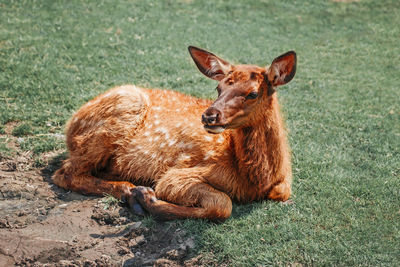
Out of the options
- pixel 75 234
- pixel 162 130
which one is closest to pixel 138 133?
pixel 162 130

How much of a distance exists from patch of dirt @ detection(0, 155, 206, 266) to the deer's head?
1.29 meters

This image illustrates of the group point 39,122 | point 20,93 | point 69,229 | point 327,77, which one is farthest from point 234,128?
point 327,77

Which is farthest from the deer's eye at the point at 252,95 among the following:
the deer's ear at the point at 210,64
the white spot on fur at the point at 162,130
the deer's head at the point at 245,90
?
the white spot on fur at the point at 162,130

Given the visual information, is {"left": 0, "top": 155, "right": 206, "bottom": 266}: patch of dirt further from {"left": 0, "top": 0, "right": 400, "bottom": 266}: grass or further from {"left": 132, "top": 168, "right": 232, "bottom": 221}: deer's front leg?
{"left": 0, "top": 0, "right": 400, "bottom": 266}: grass

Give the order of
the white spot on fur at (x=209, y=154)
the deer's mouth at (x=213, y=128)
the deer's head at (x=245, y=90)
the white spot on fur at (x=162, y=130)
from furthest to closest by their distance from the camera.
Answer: the white spot on fur at (x=162, y=130) → the white spot on fur at (x=209, y=154) → the deer's head at (x=245, y=90) → the deer's mouth at (x=213, y=128)

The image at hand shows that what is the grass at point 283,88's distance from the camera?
4668 millimetres

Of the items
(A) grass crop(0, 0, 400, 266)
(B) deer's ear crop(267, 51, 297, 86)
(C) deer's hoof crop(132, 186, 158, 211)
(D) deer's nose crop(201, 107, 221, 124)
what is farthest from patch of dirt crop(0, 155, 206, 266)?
(B) deer's ear crop(267, 51, 297, 86)

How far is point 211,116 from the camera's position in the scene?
4453 mm

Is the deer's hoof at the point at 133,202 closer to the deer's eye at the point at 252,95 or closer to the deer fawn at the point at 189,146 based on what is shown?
the deer fawn at the point at 189,146

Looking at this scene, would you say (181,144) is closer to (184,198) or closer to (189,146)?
(189,146)

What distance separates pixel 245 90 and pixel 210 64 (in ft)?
2.43

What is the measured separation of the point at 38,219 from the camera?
16.3ft

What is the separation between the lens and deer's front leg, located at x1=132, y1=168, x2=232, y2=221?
4.80m

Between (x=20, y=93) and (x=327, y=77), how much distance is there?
669 centimetres
